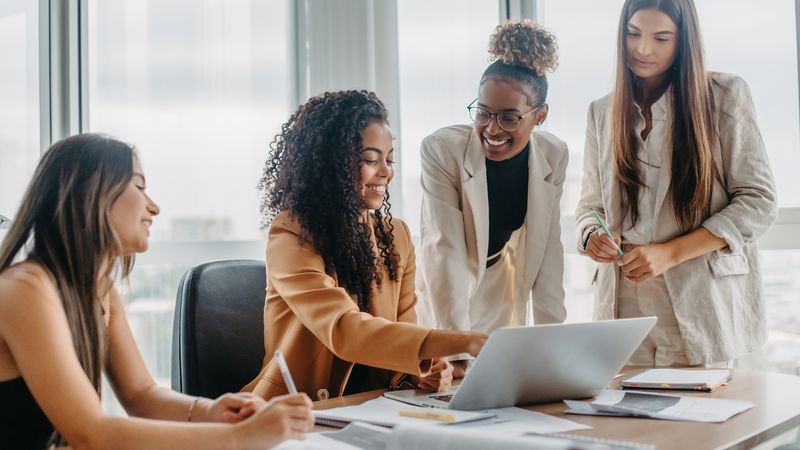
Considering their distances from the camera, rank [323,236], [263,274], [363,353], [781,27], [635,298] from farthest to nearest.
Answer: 1. [781,27]
2. [635,298]
3. [263,274]
4. [323,236]
5. [363,353]

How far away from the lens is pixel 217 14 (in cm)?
301

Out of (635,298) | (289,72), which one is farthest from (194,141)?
(635,298)

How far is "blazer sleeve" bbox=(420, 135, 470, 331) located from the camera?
1.99m

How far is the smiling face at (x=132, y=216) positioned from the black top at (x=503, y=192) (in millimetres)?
1039

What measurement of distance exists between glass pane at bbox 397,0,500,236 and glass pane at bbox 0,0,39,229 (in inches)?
52.6

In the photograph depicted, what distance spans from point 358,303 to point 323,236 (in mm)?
166

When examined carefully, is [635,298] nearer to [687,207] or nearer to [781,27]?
[687,207]

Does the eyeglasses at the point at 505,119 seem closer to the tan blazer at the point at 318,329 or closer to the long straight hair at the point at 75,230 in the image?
the tan blazer at the point at 318,329

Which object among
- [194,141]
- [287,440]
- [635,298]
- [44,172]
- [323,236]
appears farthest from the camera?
[194,141]

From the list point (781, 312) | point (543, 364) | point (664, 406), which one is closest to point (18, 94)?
point (543, 364)

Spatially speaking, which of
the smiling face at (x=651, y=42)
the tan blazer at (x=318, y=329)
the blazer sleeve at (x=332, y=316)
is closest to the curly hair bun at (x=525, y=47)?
the smiling face at (x=651, y=42)

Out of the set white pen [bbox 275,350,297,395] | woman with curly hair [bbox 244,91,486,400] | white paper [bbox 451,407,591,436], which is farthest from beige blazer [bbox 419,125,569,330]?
white pen [bbox 275,350,297,395]

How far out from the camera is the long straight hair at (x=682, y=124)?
214 cm

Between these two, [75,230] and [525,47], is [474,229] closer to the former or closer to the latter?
[525,47]
